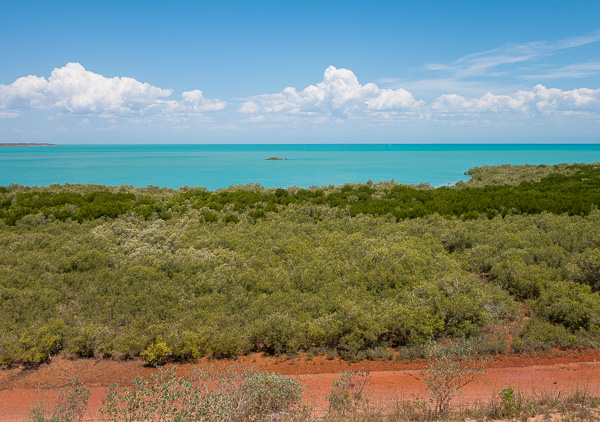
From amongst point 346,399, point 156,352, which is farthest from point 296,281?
point 346,399

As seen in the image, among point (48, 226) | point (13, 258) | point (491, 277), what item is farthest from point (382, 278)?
point (48, 226)

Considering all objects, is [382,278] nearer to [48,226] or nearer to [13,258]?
[13,258]

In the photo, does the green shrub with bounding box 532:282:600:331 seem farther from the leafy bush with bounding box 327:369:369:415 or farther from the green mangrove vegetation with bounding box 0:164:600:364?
the leafy bush with bounding box 327:369:369:415

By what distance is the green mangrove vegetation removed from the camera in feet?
31.9

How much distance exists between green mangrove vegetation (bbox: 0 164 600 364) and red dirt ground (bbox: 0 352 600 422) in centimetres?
37

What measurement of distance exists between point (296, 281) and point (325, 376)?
4682 millimetres

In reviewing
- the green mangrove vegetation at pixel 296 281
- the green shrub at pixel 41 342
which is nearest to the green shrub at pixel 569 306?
the green mangrove vegetation at pixel 296 281

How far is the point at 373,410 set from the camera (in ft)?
22.2

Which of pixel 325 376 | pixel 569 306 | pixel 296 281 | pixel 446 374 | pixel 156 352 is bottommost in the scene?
pixel 325 376

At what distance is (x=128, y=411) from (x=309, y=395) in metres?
3.61

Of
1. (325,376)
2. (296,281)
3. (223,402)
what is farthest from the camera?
(296,281)

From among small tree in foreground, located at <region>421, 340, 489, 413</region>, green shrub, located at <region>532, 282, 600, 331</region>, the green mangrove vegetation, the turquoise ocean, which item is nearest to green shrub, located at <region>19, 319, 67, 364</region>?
the green mangrove vegetation

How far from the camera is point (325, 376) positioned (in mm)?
8672

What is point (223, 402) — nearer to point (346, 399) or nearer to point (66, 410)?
point (346, 399)
